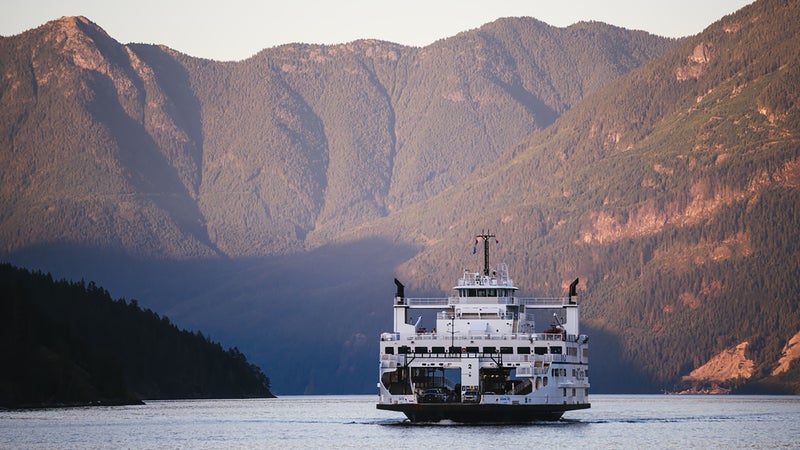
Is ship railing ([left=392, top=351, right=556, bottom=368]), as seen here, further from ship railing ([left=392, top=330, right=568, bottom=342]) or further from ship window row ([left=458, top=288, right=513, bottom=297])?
ship window row ([left=458, top=288, right=513, bottom=297])

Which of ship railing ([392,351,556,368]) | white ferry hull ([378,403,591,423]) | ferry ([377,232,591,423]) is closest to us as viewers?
white ferry hull ([378,403,591,423])

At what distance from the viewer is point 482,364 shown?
178500 mm

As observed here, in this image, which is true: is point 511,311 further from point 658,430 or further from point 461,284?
point 658,430

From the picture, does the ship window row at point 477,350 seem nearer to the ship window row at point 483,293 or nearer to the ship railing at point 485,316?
the ship railing at point 485,316

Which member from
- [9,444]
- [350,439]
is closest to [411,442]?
[350,439]

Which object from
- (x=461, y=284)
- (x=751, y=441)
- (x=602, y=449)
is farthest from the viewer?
(x=461, y=284)

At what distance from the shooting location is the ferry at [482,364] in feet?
585

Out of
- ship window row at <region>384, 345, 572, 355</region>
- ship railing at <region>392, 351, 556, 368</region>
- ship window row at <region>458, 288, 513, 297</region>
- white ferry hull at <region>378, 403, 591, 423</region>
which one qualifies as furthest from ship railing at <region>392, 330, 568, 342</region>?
white ferry hull at <region>378, 403, 591, 423</region>

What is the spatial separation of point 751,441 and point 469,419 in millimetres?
27253

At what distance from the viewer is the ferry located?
17838 cm

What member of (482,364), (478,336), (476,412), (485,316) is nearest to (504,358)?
(482,364)

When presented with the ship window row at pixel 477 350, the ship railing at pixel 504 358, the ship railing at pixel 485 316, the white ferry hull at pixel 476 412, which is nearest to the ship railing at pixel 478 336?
the ship window row at pixel 477 350

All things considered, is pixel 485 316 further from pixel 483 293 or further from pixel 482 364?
pixel 482 364

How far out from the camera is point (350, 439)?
588ft
